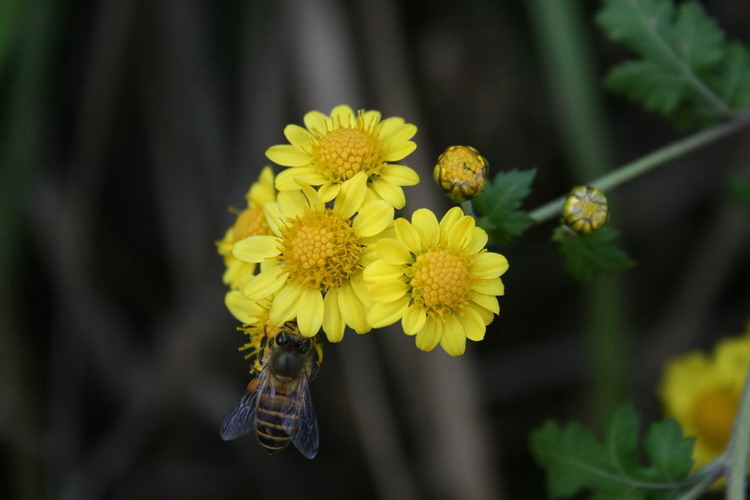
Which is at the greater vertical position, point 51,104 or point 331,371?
point 51,104

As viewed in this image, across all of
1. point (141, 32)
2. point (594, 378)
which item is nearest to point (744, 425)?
point (594, 378)

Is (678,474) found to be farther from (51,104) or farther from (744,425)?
(51,104)

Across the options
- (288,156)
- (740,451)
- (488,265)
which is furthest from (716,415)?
(288,156)

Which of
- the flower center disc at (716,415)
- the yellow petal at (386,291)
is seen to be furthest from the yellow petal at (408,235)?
the flower center disc at (716,415)

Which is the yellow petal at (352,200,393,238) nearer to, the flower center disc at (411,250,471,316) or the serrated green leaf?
the flower center disc at (411,250,471,316)

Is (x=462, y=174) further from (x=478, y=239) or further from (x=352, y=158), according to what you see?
(x=352, y=158)

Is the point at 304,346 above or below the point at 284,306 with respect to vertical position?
below
